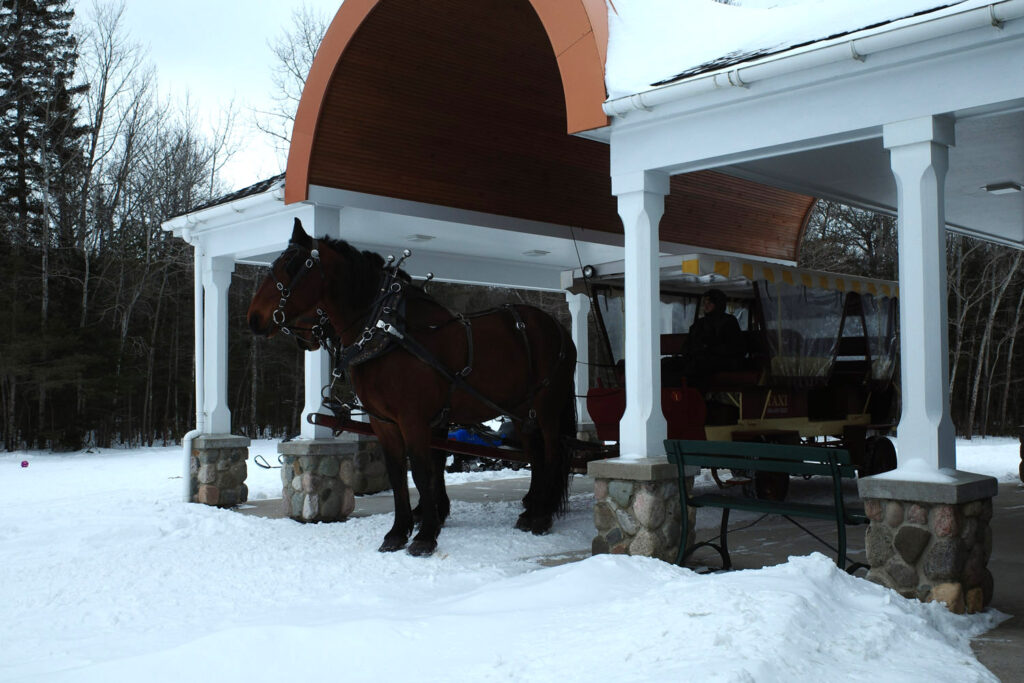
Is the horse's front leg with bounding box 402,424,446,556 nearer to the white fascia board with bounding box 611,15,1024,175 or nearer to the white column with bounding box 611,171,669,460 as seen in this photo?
the white column with bounding box 611,171,669,460

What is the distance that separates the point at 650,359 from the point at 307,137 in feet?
12.6

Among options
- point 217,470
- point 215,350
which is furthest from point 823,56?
point 217,470

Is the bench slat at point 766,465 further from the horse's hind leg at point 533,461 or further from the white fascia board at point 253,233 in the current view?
the white fascia board at point 253,233

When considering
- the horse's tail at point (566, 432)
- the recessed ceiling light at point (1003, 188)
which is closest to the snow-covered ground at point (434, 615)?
the horse's tail at point (566, 432)

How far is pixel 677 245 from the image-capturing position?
1141 centimetres

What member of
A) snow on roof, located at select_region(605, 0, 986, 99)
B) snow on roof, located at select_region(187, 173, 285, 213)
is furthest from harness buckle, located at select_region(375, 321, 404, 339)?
snow on roof, located at select_region(187, 173, 285, 213)

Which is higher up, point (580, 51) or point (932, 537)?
point (580, 51)

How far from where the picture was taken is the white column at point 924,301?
4.97 metres

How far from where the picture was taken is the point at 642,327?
20.4 ft

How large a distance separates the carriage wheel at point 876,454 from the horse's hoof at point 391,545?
5304 mm

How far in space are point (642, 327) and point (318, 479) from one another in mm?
3961

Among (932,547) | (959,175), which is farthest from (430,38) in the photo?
(932,547)

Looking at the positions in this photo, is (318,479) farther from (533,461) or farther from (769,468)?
(769,468)

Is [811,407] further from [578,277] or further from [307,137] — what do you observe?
[307,137]
